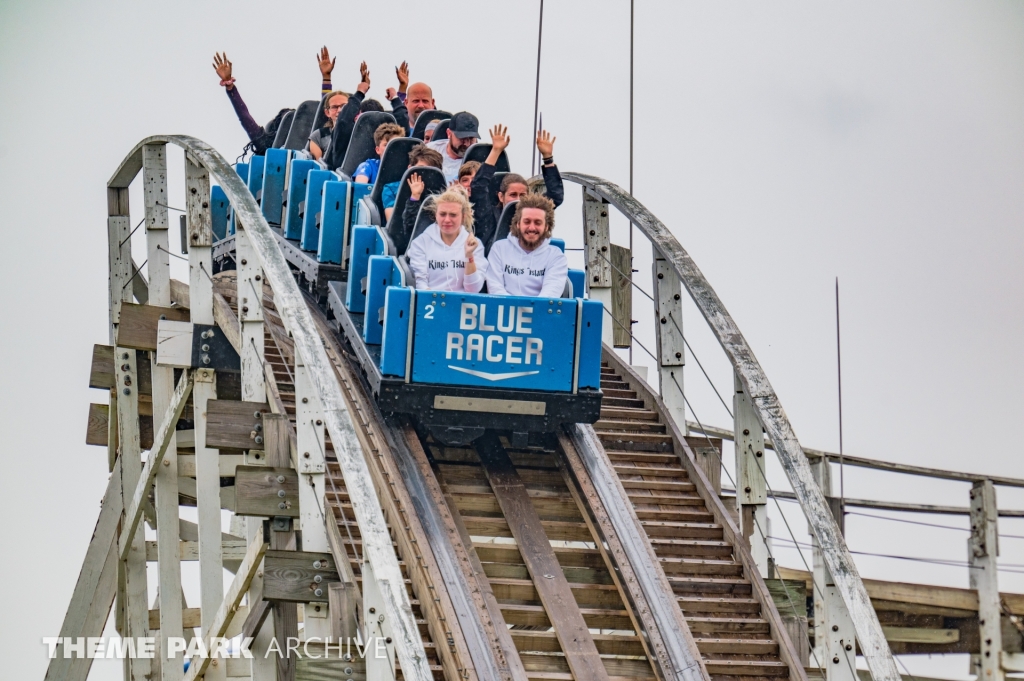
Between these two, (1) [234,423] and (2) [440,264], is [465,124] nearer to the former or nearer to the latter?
(2) [440,264]

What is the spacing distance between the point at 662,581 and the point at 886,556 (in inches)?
154

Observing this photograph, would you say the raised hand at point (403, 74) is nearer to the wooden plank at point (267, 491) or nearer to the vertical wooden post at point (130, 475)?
the vertical wooden post at point (130, 475)

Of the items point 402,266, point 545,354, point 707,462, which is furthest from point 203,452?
point 707,462

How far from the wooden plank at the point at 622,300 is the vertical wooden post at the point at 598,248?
192 mm

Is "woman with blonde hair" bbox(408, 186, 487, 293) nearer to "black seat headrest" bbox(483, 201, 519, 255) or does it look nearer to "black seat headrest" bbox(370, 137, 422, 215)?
"black seat headrest" bbox(483, 201, 519, 255)

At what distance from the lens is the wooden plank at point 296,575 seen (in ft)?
22.0

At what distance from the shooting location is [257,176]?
12648mm

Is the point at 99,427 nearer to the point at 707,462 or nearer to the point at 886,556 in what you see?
the point at 707,462

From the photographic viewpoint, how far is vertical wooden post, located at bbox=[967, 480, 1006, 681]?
9766 millimetres

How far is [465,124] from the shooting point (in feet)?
35.6

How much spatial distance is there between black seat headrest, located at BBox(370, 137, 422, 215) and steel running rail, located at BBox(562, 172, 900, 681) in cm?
140

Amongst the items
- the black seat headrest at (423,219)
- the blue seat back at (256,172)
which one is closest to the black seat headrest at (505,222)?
the black seat headrest at (423,219)

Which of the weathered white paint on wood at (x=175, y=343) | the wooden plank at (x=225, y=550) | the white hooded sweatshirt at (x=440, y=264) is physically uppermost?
the white hooded sweatshirt at (x=440, y=264)

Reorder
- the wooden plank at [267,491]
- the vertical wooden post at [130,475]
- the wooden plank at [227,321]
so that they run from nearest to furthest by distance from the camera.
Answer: the wooden plank at [267,491], the wooden plank at [227,321], the vertical wooden post at [130,475]
